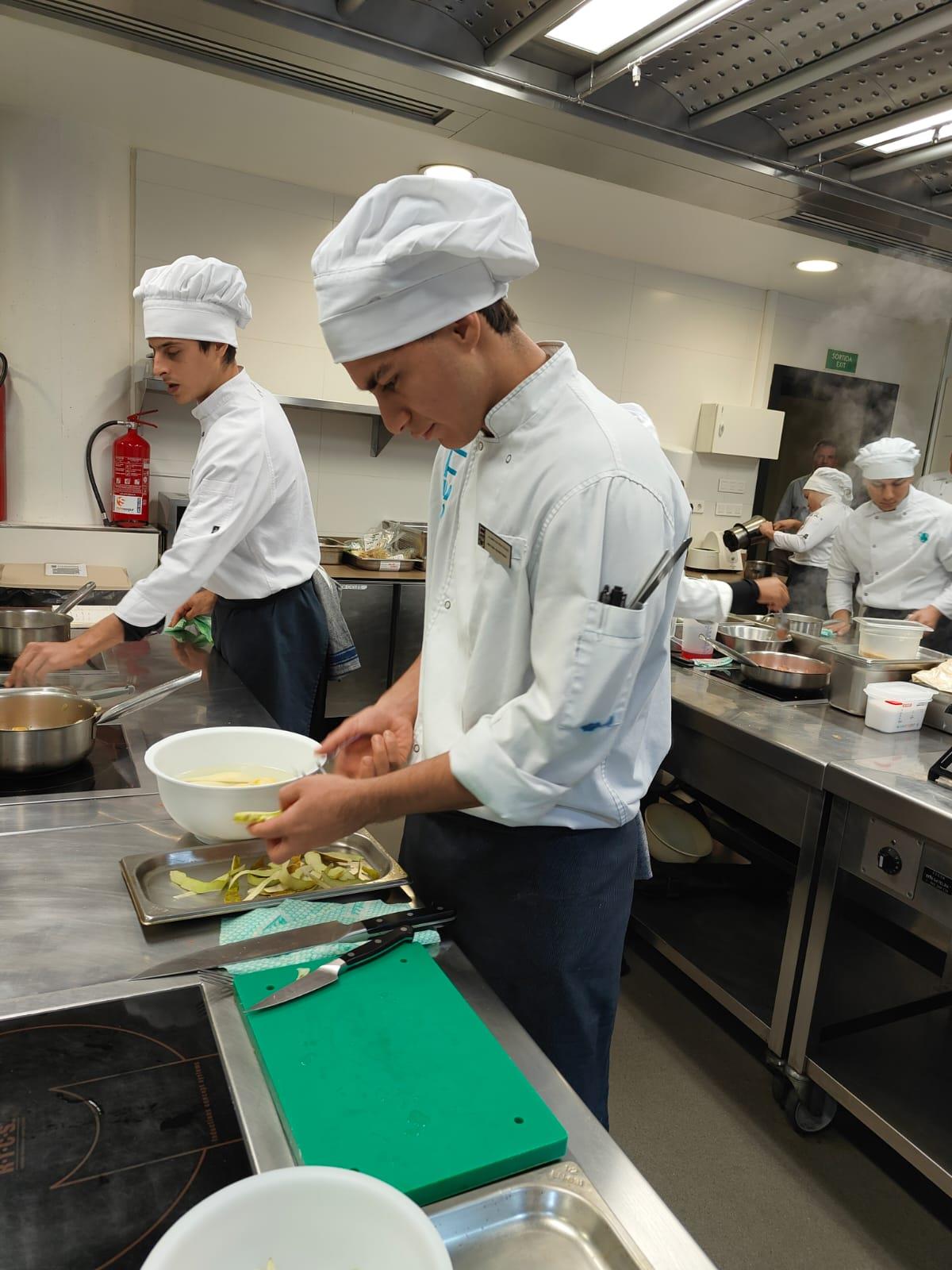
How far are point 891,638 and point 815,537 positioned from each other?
2.98 meters

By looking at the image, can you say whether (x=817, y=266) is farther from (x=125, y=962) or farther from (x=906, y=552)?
(x=125, y=962)

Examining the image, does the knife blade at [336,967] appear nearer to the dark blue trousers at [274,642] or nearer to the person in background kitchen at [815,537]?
the dark blue trousers at [274,642]

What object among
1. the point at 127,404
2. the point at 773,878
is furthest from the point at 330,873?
the point at 127,404

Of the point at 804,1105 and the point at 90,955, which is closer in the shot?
the point at 90,955

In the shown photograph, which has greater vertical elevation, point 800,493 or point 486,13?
point 486,13

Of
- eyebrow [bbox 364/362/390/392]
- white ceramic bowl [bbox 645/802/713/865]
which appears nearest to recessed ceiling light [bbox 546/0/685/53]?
eyebrow [bbox 364/362/390/392]

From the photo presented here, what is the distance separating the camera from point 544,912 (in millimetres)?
1234

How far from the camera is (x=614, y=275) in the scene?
552 centimetres

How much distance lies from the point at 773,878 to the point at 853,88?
2.26m

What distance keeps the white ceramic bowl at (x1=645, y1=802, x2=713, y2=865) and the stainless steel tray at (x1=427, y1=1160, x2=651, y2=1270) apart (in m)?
2.14

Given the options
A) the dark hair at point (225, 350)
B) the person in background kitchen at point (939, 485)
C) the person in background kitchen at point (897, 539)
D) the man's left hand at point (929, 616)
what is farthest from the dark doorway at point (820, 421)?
the dark hair at point (225, 350)

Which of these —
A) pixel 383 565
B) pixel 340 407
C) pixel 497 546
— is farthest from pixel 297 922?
pixel 340 407

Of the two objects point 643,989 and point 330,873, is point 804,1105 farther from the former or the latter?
point 330,873

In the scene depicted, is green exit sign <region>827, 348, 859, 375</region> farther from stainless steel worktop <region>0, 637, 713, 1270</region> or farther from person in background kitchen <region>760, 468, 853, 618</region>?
stainless steel worktop <region>0, 637, 713, 1270</region>
